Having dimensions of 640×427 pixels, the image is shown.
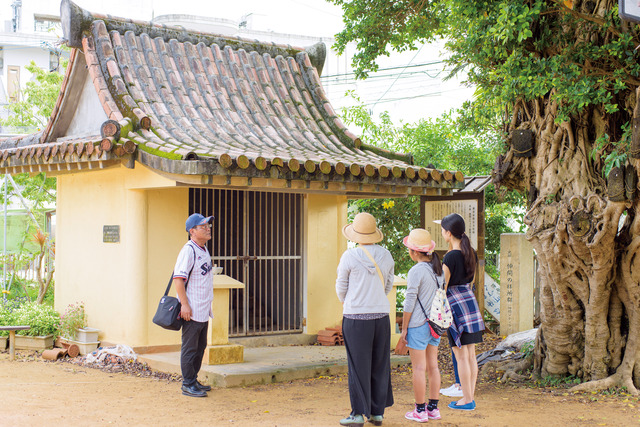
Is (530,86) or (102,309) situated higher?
(530,86)

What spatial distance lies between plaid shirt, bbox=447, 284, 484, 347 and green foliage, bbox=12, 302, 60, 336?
6.10 metres

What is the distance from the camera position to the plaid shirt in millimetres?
6680

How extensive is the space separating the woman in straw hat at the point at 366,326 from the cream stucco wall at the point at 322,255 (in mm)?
4392

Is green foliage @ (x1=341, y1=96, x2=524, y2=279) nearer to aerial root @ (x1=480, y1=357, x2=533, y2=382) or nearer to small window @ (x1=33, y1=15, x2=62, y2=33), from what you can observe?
aerial root @ (x1=480, y1=357, x2=533, y2=382)

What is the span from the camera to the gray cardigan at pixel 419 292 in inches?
244

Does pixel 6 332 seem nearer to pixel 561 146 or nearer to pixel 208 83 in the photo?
pixel 208 83

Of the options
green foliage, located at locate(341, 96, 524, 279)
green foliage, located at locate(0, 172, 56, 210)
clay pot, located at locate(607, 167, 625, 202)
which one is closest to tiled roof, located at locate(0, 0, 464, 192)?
clay pot, located at locate(607, 167, 625, 202)

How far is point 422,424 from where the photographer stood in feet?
20.3

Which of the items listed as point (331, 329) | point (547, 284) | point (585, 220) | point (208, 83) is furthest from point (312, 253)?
point (585, 220)

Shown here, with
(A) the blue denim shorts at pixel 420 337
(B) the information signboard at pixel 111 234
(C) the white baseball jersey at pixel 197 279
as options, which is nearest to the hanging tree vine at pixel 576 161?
(A) the blue denim shorts at pixel 420 337

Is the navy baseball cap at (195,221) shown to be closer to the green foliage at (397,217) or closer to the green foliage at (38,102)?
the green foliage at (397,217)

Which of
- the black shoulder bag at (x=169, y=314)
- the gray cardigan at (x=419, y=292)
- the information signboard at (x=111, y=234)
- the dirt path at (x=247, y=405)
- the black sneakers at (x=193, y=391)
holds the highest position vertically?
the information signboard at (x=111, y=234)

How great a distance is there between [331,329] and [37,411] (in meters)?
4.82

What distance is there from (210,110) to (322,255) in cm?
272
